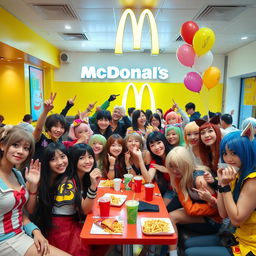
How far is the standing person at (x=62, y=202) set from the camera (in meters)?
1.85

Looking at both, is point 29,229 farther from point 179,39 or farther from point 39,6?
point 179,39

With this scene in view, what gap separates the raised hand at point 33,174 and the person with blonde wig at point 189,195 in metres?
1.19

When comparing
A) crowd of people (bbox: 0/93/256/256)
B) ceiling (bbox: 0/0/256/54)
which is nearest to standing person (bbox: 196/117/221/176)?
crowd of people (bbox: 0/93/256/256)

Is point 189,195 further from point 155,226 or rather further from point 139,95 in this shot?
point 139,95

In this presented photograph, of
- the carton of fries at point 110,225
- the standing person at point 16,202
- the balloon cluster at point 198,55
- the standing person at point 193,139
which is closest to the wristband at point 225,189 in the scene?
the carton of fries at point 110,225

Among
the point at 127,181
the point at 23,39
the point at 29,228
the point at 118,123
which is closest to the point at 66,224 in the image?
the point at 29,228

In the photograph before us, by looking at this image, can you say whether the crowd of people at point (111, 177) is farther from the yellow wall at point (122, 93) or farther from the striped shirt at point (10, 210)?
the yellow wall at point (122, 93)

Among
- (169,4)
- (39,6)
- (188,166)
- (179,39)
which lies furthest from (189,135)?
(179,39)

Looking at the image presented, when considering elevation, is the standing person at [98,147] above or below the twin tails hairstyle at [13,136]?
below

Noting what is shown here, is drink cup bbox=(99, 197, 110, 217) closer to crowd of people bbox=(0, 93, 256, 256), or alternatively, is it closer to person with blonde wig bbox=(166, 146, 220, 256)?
crowd of people bbox=(0, 93, 256, 256)

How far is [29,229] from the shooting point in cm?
178

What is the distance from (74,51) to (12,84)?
2.79 m

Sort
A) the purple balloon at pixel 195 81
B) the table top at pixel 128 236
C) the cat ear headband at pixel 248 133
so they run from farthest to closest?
1. the purple balloon at pixel 195 81
2. the cat ear headband at pixel 248 133
3. the table top at pixel 128 236

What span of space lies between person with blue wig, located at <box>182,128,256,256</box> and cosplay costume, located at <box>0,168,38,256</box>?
1.47 m
